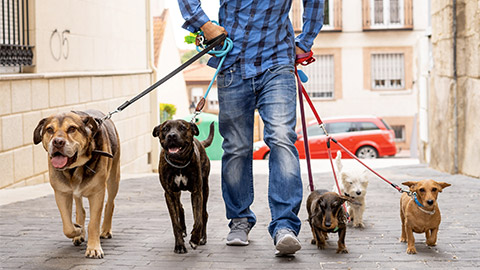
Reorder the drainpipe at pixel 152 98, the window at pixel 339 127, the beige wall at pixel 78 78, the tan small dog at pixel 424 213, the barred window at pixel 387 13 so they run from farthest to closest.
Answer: the barred window at pixel 387 13 < the window at pixel 339 127 < the drainpipe at pixel 152 98 < the beige wall at pixel 78 78 < the tan small dog at pixel 424 213

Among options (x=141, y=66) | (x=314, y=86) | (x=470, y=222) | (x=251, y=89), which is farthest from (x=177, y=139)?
(x=314, y=86)

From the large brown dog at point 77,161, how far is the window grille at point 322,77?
31.9 meters

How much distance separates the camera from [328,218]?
15.1 ft

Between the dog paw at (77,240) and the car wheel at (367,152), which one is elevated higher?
the dog paw at (77,240)

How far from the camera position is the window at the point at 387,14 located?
35.9 meters

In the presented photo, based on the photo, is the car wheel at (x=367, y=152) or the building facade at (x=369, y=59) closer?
the car wheel at (x=367, y=152)

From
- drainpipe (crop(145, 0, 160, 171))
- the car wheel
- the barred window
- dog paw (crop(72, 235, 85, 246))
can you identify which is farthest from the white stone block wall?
the barred window

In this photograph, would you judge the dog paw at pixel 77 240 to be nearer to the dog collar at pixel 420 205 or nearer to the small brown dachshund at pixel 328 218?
the small brown dachshund at pixel 328 218

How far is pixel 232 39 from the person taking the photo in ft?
15.5

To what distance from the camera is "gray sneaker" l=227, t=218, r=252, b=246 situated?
470cm

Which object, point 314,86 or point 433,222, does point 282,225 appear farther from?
point 314,86

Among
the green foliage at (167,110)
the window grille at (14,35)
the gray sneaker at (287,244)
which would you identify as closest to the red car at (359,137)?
the green foliage at (167,110)

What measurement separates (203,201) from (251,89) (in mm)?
842

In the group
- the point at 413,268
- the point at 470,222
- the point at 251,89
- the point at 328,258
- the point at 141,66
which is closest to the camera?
the point at 413,268
